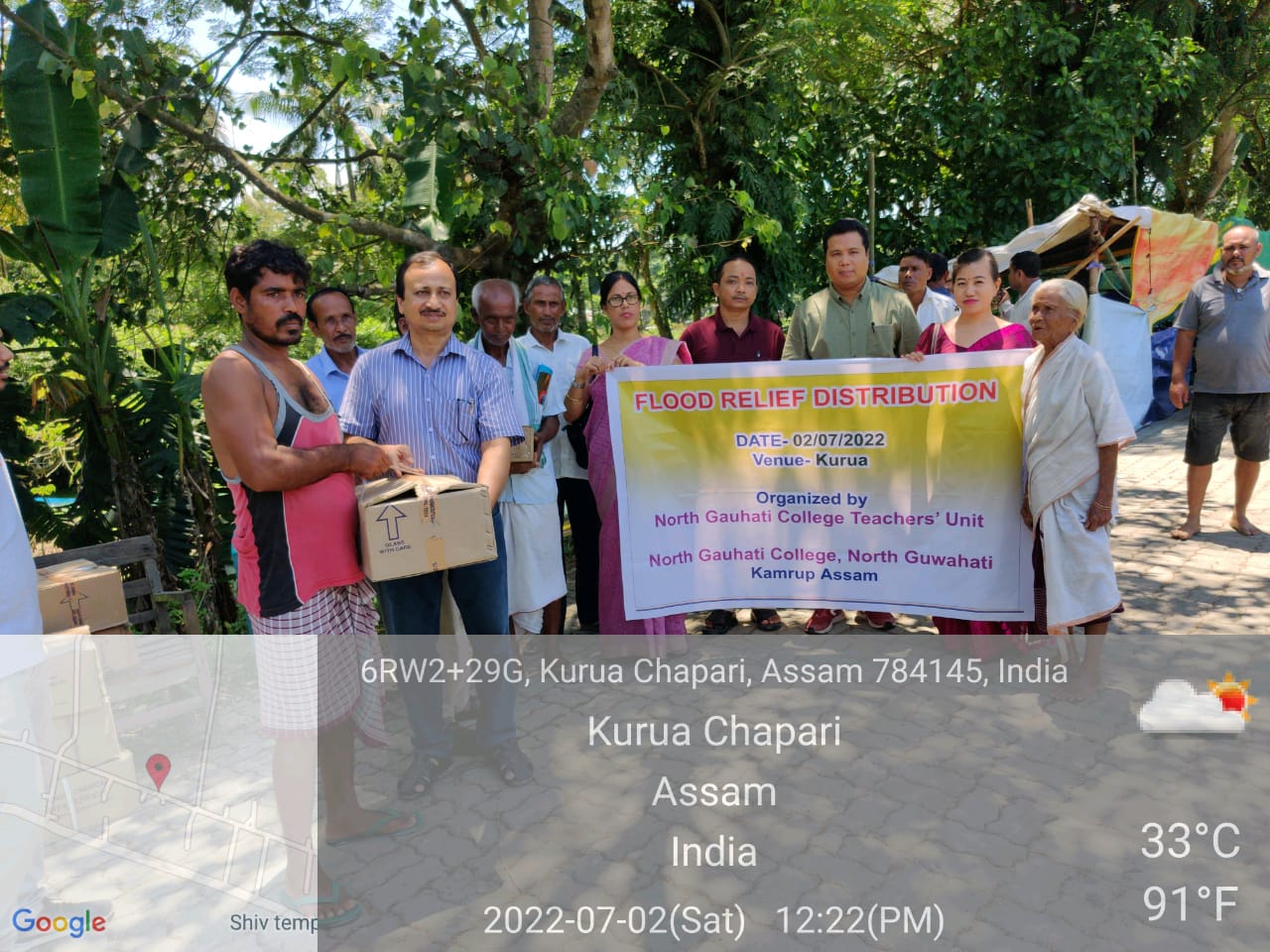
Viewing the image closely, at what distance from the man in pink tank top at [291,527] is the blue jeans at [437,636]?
42 centimetres

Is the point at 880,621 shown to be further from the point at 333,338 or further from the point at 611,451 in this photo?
the point at 333,338

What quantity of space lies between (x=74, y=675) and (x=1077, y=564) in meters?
3.98

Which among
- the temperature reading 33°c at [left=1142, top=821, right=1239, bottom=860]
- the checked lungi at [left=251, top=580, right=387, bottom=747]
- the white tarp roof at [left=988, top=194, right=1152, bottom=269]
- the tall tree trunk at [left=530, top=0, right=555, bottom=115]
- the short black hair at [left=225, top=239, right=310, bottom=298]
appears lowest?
the temperature reading 33°c at [left=1142, top=821, right=1239, bottom=860]

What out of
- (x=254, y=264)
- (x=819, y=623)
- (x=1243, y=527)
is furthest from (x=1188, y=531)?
(x=254, y=264)

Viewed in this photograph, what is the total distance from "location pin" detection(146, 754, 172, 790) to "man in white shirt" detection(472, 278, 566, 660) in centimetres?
156

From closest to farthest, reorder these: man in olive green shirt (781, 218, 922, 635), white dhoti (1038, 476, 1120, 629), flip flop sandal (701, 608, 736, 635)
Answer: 1. white dhoti (1038, 476, 1120, 629)
2. man in olive green shirt (781, 218, 922, 635)
3. flip flop sandal (701, 608, 736, 635)

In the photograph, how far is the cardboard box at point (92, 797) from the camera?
3.38 metres

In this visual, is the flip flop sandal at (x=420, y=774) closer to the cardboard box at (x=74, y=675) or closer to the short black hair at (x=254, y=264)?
the cardboard box at (x=74, y=675)

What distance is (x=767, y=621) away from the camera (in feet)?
16.6

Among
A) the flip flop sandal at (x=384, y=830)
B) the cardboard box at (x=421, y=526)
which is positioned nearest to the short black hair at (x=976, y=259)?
the cardboard box at (x=421, y=526)

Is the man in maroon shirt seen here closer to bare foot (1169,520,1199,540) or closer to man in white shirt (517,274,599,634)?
man in white shirt (517,274,599,634)

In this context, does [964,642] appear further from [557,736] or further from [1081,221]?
[1081,221]

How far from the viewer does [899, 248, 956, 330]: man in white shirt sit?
284 inches

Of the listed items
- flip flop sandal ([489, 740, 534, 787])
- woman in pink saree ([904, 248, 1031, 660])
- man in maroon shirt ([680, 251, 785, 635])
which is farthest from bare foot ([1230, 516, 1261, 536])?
flip flop sandal ([489, 740, 534, 787])
